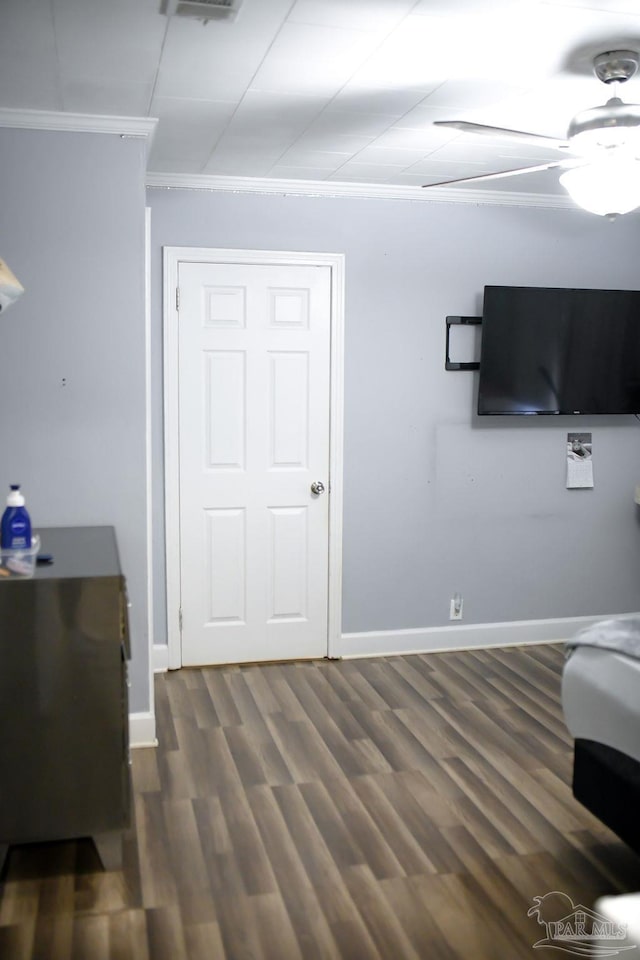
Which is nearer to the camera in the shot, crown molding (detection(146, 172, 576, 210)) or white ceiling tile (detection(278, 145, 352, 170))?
white ceiling tile (detection(278, 145, 352, 170))

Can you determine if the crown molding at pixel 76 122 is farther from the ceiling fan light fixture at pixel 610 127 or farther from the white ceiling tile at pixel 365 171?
the ceiling fan light fixture at pixel 610 127

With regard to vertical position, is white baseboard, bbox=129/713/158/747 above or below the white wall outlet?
below

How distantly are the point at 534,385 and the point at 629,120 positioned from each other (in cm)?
234

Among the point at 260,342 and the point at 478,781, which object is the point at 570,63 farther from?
the point at 478,781

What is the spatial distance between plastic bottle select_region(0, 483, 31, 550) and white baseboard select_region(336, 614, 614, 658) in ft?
7.43

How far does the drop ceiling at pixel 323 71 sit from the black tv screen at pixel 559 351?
0.89 metres

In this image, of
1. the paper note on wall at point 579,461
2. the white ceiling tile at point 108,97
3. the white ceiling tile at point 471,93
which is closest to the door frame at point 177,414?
the white ceiling tile at point 108,97

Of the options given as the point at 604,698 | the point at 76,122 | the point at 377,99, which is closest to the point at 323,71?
the point at 377,99

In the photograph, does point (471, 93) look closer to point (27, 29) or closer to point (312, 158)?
point (312, 158)

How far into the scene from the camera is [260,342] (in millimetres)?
4531

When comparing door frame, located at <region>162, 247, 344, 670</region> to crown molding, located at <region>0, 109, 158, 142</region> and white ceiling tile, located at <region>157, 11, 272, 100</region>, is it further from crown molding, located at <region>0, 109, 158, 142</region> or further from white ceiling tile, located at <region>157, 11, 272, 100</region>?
white ceiling tile, located at <region>157, 11, 272, 100</region>

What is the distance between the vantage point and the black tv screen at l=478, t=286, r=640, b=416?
4648 millimetres

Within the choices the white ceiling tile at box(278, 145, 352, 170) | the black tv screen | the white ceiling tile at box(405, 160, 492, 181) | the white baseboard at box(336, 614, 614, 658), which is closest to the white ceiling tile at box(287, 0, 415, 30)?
the white ceiling tile at box(278, 145, 352, 170)

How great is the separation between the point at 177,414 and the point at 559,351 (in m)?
2.04
